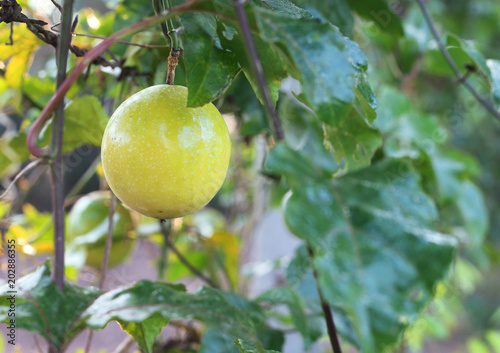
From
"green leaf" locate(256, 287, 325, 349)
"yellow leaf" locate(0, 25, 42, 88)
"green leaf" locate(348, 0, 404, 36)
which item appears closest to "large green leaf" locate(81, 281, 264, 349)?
"green leaf" locate(256, 287, 325, 349)

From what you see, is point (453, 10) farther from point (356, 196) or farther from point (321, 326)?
point (356, 196)

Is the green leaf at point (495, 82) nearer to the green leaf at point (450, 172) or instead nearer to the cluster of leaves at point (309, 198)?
the cluster of leaves at point (309, 198)

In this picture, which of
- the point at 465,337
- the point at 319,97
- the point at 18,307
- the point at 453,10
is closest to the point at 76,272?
the point at 18,307

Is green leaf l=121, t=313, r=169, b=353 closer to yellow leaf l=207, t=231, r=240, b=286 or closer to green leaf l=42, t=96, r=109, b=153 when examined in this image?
green leaf l=42, t=96, r=109, b=153

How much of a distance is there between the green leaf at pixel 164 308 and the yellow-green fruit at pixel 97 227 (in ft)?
1.33

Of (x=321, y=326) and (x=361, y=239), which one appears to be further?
(x=321, y=326)

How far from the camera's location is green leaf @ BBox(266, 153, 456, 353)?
213 mm

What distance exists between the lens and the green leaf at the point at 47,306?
0.32 metres

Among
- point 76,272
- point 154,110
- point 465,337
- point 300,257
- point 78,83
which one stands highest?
point 154,110

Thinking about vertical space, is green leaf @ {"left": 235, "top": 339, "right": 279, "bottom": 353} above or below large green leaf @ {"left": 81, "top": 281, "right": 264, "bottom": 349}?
below

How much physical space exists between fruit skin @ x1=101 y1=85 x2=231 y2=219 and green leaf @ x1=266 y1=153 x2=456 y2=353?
0.36 ft

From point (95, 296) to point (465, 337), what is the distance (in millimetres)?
3046

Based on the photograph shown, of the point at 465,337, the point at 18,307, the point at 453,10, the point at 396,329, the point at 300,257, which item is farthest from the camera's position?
the point at 465,337

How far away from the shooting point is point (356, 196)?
25 centimetres
